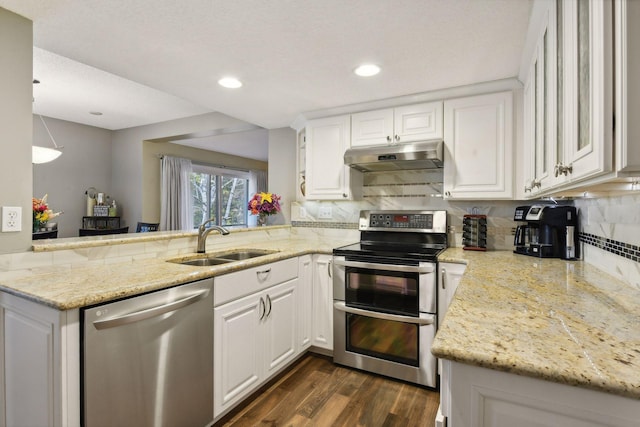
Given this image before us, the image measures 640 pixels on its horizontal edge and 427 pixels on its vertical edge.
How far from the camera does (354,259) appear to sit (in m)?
2.40

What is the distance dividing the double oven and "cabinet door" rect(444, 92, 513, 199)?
0.33 meters

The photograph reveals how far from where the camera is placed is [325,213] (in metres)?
3.32

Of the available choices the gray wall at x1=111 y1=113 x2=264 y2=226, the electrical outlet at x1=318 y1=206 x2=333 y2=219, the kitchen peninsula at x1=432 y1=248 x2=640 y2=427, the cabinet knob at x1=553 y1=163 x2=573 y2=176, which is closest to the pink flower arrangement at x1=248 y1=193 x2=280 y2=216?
the electrical outlet at x1=318 y1=206 x2=333 y2=219

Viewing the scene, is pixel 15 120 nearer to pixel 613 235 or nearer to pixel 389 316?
pixel 389 316

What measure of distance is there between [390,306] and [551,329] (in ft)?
4.77

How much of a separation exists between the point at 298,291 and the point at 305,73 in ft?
5.08

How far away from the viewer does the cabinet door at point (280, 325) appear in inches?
84.1

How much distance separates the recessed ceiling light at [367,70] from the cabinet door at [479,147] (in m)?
0.71

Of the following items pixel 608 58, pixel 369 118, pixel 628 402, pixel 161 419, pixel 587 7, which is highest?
pixel 369 118

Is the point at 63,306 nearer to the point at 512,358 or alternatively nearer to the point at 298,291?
the point at 512,358

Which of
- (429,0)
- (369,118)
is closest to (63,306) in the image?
(429,0)

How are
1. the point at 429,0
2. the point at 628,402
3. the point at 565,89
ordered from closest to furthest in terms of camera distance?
the point at 628,402 → the point at 565,89 → the point at 429,0

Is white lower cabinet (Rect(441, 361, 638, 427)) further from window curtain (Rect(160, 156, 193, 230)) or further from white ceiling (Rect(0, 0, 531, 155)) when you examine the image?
window curtain (Rect(160, 156, 193, 230))

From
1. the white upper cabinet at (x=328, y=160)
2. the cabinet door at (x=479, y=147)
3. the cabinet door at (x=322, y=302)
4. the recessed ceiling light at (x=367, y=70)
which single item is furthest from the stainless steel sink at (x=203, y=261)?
the cabinet door at (x=479, y=147)
